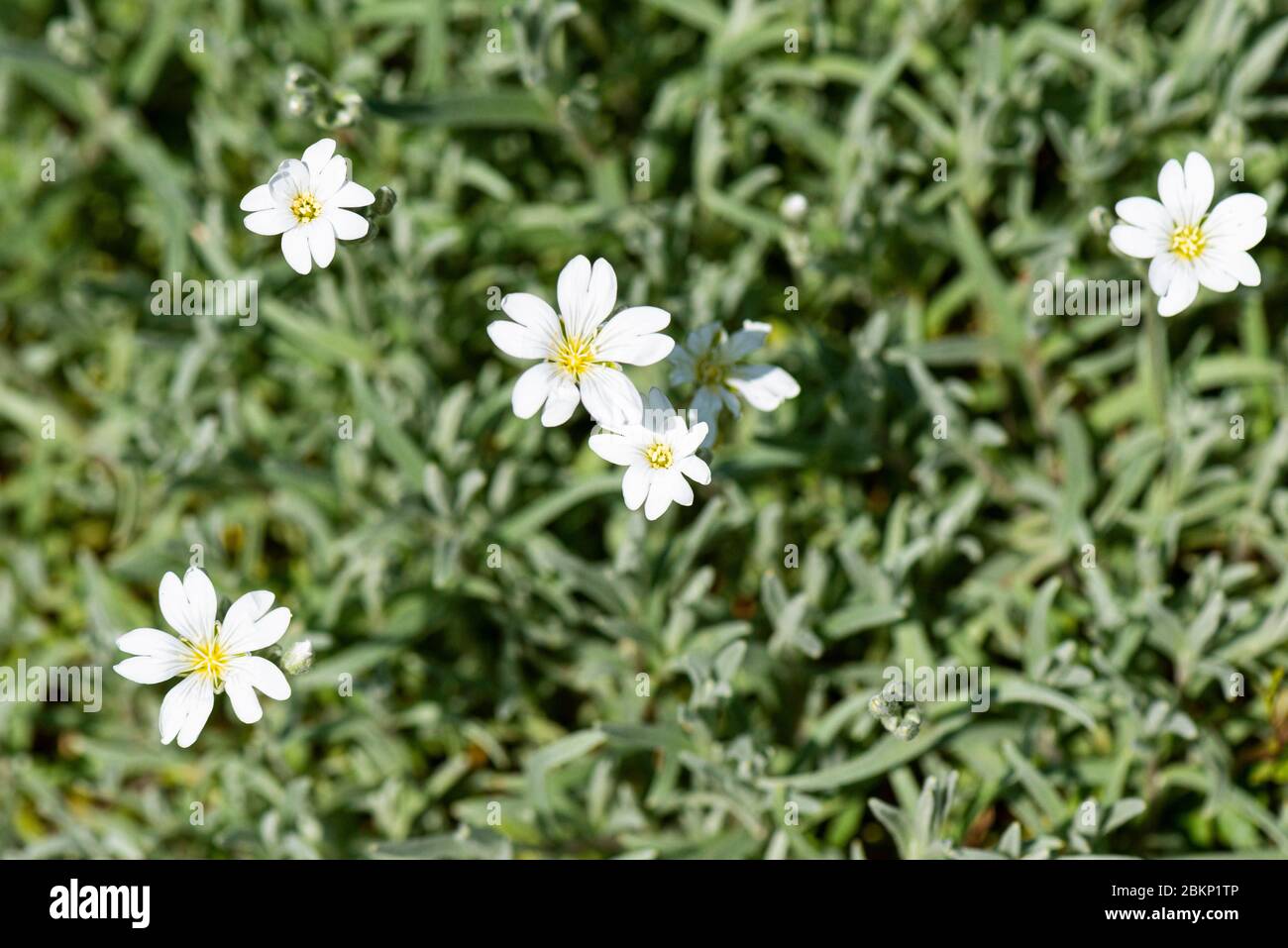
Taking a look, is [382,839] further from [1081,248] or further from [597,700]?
[1081,248]

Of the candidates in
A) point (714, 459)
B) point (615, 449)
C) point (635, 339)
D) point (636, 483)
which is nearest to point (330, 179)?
point (635, 339)

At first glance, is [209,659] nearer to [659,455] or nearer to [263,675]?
[263,675]

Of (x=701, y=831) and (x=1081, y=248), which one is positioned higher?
(x=1081, y=248)

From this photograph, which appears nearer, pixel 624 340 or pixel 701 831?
pixel 624 340

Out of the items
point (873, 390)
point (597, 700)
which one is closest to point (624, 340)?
point (873, 390)
